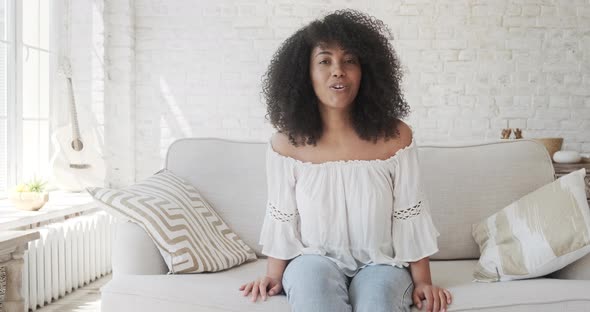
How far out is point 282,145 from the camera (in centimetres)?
211

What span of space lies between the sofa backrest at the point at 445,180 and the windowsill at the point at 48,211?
0.99 m

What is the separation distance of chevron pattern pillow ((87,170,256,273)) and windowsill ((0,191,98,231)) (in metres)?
1.02

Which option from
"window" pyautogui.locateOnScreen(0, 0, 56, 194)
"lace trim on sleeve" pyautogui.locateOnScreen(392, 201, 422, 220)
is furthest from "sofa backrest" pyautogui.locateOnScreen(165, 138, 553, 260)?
"window" pyautogui.locateOnScreen(0, 0, 56, 194)

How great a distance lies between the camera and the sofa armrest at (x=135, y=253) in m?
2.11

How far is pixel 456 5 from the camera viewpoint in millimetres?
4656

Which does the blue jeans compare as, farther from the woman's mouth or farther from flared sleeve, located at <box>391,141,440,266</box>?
the woman's mouth

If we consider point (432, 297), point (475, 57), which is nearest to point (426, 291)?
point (432, 297)

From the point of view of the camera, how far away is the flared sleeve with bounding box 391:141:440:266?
6.21 ft

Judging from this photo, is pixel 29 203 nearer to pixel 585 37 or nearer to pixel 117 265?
pixel 117 265

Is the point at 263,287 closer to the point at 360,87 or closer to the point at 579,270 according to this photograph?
the point at 360,87

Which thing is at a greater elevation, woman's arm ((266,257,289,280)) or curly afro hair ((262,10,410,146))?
curly afro hair ((262,10,410,146))

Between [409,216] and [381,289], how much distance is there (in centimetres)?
32

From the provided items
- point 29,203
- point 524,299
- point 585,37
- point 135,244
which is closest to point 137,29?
point 29,203

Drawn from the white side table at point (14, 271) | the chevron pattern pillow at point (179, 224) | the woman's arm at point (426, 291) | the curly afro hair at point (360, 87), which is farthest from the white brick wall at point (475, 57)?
the woman's arm at point (426, 291)
